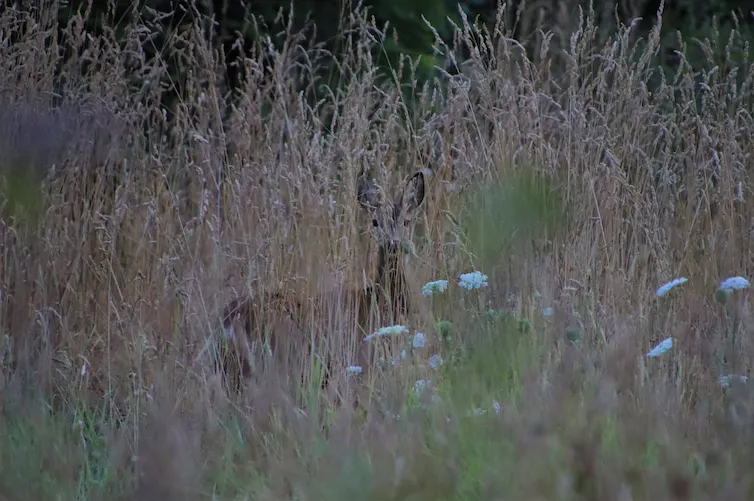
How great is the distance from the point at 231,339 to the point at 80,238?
3.60 ft

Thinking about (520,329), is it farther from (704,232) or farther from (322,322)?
(704,232)

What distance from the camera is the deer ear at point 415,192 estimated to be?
4.05 m

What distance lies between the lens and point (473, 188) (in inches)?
161

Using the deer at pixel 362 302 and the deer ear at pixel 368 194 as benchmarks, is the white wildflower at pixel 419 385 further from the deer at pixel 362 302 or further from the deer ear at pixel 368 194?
the deer ear at pixel 368 194

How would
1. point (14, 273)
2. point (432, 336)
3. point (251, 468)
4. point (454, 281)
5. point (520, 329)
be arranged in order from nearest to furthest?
point (251, 468), point (520, 329), point (432, 336), point (454, 281), point (14, 273)

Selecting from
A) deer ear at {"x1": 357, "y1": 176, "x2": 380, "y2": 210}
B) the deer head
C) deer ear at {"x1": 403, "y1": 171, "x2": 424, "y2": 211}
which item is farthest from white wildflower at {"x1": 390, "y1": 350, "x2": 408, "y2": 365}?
deer ear at {"x1": 357, "y1": 176, "x2": 380, "y2": 210}

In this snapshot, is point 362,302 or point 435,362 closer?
point 435,362

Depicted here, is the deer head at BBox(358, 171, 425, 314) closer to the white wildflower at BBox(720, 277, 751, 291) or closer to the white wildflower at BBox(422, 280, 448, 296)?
the white wildflower at BBox(422, 280, 448, 296)

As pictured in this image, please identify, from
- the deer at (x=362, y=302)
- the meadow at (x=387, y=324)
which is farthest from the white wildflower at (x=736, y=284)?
the deer at (x=362, y=302)

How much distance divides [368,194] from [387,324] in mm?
553

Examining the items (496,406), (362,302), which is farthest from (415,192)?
(496,406)

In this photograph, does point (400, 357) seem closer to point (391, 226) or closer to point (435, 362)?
point (435, 362)

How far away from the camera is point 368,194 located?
4.12 meters

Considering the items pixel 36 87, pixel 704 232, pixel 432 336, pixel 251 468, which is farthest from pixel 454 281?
pixel 36 87
